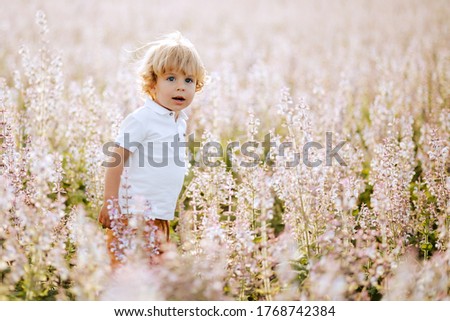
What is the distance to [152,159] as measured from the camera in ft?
11.0

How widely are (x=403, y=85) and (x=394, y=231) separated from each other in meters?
3.41

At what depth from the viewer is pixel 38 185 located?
273 cm

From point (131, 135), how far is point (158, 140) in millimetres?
167

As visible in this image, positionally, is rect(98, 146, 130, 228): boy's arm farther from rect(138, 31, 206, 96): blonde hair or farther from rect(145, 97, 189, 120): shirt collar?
rect(138, 31, 206, 96): blonde hair

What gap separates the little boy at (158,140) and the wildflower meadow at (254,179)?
0.71 feet

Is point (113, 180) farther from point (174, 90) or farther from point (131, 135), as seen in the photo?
point (174, 90)

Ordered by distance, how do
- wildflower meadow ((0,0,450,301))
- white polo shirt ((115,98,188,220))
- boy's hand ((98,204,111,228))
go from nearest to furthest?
wildflower meadow ((0,0,450,301)) → boy's hand ((98,204,111,228)) → white polo shirt ((115,98,188,220))

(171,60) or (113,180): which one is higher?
(171,60)

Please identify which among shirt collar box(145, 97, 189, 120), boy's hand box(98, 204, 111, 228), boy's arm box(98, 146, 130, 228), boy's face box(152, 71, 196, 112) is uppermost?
boy's face box(152, 71, 196, 112)

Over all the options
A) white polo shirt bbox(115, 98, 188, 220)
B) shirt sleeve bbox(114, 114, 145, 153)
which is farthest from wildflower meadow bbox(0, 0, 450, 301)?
shirt sleeve bbox(114, 114, 145, 153)

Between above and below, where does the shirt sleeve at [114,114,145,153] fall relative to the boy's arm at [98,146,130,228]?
above

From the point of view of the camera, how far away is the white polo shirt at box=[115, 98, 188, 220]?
131 inches

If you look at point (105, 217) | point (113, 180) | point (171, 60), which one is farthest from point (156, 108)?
point (105, 217)
